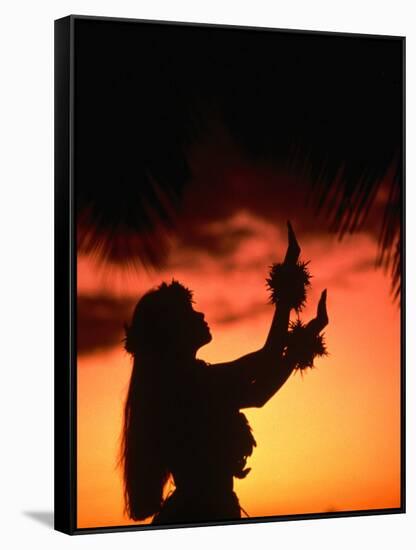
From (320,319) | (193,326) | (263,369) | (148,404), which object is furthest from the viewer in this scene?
(320,319)

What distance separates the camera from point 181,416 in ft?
28.4

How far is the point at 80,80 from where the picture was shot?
8.48m

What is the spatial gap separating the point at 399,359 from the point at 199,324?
121 cm

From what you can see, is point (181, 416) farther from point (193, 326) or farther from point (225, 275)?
point (225, 275)

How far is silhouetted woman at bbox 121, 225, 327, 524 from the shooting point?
8594mm

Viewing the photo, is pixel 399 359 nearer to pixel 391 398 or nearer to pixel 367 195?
pixel 391 398

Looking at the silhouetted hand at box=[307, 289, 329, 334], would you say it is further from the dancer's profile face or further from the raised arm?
the dancer's profile face

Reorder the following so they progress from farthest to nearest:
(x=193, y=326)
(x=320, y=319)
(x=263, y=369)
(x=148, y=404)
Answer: (x=320, y=319) < (x=263, y=369) < (x=193, y=326) < (x=148, y=404)

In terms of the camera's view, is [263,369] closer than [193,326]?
No

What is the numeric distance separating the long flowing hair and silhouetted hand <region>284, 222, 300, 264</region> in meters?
0.66

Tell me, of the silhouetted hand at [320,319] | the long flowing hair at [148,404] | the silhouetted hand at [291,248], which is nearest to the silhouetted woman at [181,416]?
the long flowing hair at [148,404]

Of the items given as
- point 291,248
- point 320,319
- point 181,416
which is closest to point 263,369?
point 320,319

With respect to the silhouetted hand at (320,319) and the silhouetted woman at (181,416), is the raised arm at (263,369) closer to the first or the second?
the silhouetted woman at (181,416)

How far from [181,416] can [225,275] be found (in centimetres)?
76
